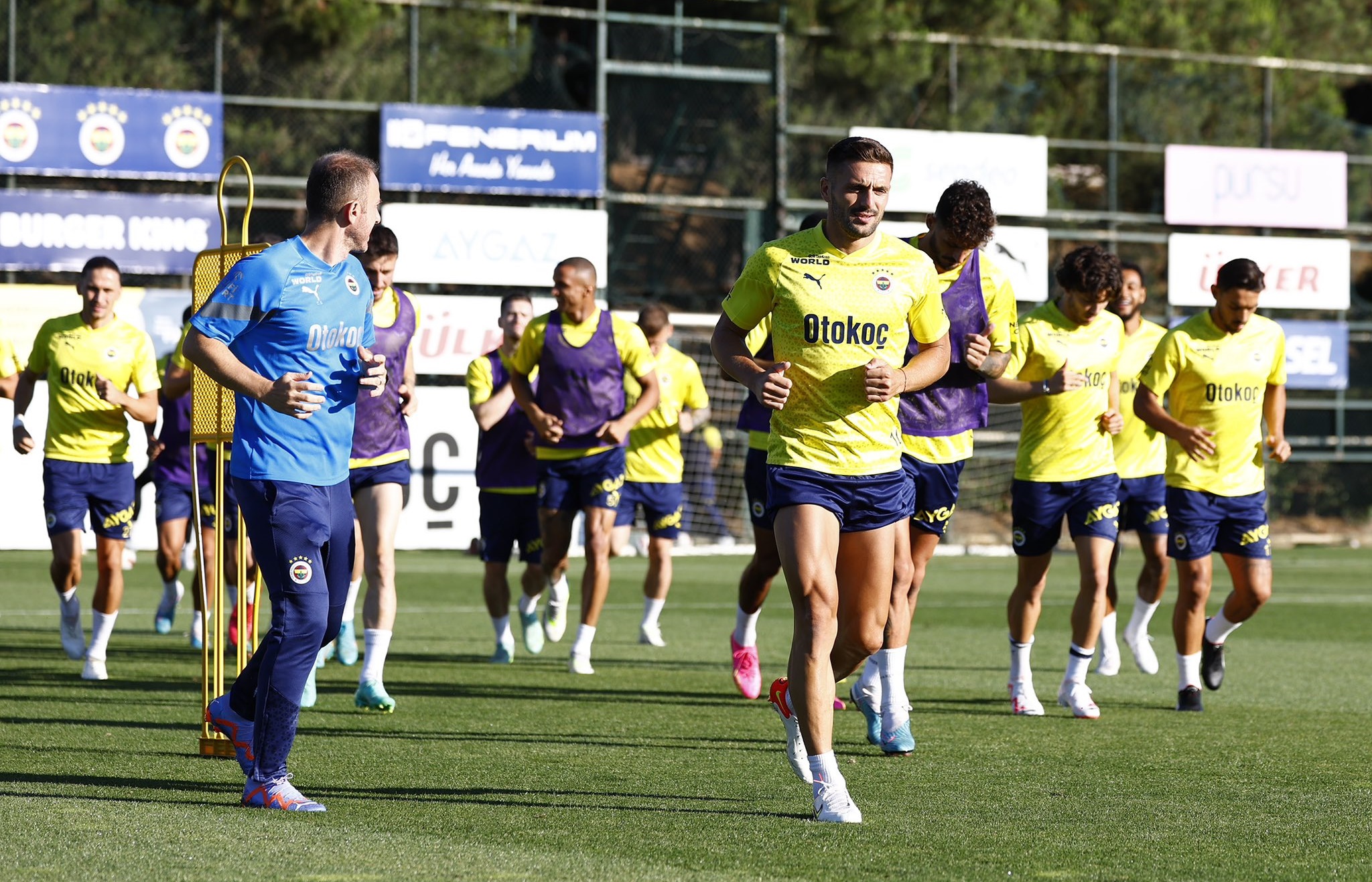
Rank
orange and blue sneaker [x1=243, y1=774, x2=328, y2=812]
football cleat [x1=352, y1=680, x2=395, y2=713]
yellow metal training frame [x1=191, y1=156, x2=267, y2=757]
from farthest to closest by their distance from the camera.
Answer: football cleat [x1=352, y1=680, x2=395, y2=713] → yellow metal training frame [x1=191, y1=156, x2=267, y2=757] → orange and blue sneaker [x1=243, y1=774, x2=328, y2=812]

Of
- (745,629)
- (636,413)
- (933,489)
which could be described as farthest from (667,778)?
(636,413)

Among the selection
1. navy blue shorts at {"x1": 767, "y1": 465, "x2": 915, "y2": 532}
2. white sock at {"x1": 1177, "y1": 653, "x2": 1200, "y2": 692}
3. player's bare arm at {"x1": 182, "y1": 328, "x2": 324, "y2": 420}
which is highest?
player's bare arm at {"x1": 182, "y1": 328, "x2": 324, "y2": 420}

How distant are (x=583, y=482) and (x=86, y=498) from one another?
2.86m

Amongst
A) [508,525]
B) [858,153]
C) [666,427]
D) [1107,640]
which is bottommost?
[1107,640]

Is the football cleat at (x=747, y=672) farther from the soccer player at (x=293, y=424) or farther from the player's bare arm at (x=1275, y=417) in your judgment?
the soccer player at (x=293, y=424)

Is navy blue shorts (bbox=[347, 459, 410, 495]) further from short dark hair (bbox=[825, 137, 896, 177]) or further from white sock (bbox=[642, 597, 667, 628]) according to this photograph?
white sock (bbox=[642, 597, 667, 628])

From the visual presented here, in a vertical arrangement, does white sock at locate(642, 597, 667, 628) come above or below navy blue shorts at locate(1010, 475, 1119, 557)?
below

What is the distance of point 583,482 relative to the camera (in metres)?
10.9

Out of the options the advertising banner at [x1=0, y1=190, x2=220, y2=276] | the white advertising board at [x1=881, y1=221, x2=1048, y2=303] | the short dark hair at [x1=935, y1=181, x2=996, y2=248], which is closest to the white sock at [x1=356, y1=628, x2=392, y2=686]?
the short dark hair at [x1=935, y1=181, x2=996, y2=248]

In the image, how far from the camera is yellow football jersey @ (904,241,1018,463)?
7855 mm

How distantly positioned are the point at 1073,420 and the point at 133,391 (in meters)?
5.77

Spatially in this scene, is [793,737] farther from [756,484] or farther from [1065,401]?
[1065,401]

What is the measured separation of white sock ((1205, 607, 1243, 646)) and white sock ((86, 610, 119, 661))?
5.92m

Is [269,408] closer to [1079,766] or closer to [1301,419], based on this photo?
[1079,766]
